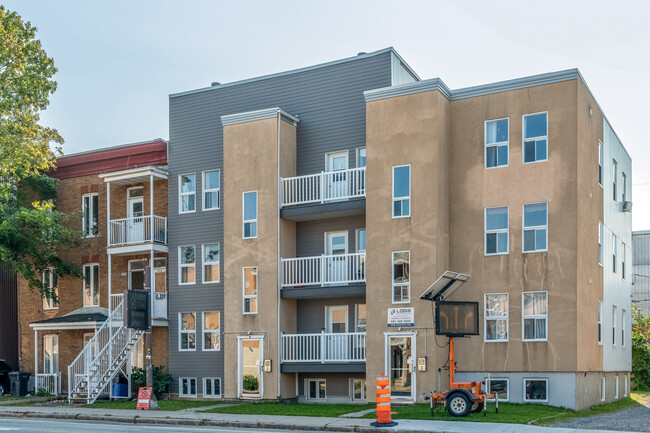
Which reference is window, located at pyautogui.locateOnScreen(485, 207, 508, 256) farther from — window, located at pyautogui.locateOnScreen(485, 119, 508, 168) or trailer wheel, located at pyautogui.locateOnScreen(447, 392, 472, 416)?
trailer wheel, located at pyautogui.locateOnScreen(447, 392, 472, 416)

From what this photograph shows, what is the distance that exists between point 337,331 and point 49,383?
12916mm

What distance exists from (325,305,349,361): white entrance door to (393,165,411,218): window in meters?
4.33

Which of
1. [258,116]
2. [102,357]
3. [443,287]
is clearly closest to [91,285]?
[102,357]

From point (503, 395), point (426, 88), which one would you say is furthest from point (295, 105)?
point (503, 395)

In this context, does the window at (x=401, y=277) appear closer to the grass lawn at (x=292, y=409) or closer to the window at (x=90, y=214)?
the grass lawn at (x=292, y=409)

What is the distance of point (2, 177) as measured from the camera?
33.7m

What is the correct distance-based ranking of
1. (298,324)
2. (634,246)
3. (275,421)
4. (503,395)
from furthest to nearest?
(634,246)
(298,324)
(503,395)
(275,421)

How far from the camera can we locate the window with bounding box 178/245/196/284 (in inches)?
1217

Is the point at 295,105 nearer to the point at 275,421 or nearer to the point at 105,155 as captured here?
the point at 105,155

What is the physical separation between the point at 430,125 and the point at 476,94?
192cm

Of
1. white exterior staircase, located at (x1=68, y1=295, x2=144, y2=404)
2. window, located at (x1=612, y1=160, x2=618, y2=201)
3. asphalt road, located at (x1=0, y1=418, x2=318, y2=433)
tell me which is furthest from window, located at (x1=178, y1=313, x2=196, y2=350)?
window, located at (x1=612, y1=160, x2=618, y2=201)

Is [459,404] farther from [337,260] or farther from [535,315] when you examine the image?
[337,260]

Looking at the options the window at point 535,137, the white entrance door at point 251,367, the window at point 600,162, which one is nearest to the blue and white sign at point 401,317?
the white entrance door at point 251,367

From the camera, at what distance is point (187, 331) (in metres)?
30.7
